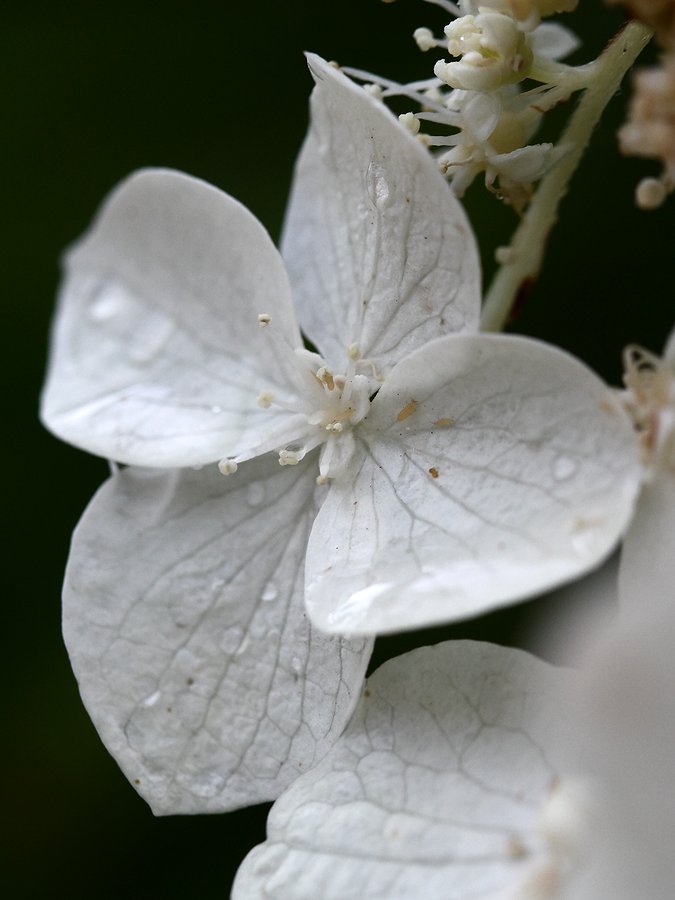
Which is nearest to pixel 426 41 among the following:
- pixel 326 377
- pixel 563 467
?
pixel 326 377

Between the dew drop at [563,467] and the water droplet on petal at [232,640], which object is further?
the water droplet on petal at [232,640]

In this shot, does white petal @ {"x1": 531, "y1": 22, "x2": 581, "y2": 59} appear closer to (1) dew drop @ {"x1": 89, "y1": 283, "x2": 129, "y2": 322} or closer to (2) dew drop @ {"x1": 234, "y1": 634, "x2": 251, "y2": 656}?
(1) dew drop @ {"x1": 89, "y1": 283, "x2": 129, "y2": 322}

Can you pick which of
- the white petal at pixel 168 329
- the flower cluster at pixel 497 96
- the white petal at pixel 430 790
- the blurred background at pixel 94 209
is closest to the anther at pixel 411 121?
the flower cluster at pixel 497 96

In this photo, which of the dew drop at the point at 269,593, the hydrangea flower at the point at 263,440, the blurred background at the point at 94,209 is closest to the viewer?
the hydrangea flower at the point at 263,440

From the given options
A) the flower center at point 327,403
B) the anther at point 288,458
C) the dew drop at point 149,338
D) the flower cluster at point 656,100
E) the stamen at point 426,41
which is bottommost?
the anther at point 288,458

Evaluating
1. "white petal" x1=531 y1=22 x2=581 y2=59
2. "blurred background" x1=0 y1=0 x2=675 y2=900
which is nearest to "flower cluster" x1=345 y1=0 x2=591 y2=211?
"white petal" x1=531 y1=22 x2=581 y2=59

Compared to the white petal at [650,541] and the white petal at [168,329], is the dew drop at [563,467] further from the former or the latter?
the white petal at [168,329]

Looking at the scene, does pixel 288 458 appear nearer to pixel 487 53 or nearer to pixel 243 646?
pixel 243 646

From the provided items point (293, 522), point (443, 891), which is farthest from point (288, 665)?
point (443, 891)
